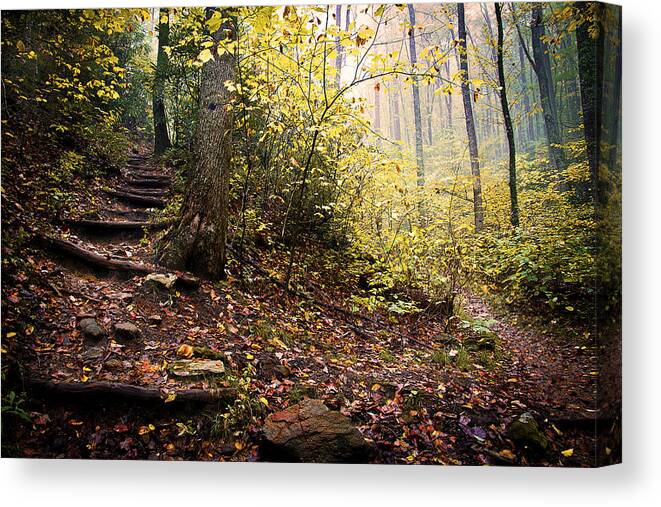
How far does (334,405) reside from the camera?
2.60m

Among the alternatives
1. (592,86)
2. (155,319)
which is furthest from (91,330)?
(592,86)

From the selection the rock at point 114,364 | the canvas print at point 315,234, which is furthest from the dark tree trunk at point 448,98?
the rock at point 114,364

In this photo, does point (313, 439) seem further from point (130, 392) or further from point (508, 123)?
point (508, 123)

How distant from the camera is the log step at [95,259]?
2.79m

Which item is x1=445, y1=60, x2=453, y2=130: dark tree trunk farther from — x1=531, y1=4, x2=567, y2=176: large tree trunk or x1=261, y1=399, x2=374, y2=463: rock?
x1=261, y1=399, x2=374, y2=463: rock

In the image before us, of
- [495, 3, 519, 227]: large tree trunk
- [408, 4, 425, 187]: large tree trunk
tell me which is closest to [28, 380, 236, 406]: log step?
[408, 4, 425, 187]: large tree trunk

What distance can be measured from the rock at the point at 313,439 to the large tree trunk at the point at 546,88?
2302 mm

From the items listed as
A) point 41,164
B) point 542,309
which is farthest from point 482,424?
point 41,164

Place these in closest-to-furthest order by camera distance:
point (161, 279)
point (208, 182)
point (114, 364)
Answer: point (114, 364) < point (161, 279) < point (208, 182)

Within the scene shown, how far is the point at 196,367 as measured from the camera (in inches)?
103

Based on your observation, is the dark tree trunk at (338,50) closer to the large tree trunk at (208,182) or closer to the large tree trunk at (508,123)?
the large tree trunk at (208,182)

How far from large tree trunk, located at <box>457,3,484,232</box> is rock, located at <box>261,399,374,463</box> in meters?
1.71

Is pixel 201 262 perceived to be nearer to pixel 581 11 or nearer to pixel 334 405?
pixel 334 405

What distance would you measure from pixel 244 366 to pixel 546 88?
2.93 meters
